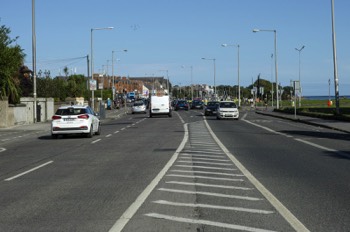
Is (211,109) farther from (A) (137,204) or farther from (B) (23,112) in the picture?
(A) (137,204)

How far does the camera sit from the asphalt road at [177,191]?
7.38 meters

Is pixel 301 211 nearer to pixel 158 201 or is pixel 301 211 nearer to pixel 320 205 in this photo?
pixel 320 205

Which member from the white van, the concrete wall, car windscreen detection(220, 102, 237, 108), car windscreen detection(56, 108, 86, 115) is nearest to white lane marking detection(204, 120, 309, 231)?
car windscreen detection(56, 108, 86, 115)

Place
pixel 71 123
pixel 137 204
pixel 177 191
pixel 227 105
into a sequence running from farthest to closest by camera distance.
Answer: pixel 227 105
pixel 71 123
pixel 177 191
pixel 137 204

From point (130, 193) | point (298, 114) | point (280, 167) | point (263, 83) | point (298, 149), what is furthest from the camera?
point (263, 83)

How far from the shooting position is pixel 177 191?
32.2 ft

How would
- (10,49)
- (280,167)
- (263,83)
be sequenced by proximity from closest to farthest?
(280,167) < (10,49) < (263,83)

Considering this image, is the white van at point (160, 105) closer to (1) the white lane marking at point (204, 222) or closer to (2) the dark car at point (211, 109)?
(2) the dark car at point (211, 109)

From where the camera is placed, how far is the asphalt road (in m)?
7.38

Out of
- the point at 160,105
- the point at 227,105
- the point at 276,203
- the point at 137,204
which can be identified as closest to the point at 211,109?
the point at 160,105

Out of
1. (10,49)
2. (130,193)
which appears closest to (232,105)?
(10,49)

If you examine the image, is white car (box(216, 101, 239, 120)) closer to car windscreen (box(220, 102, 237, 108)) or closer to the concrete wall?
car windscreen (box(220, 102, 237, 108))

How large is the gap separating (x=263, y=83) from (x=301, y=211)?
16402 cm

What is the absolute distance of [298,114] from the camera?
51.6 m
